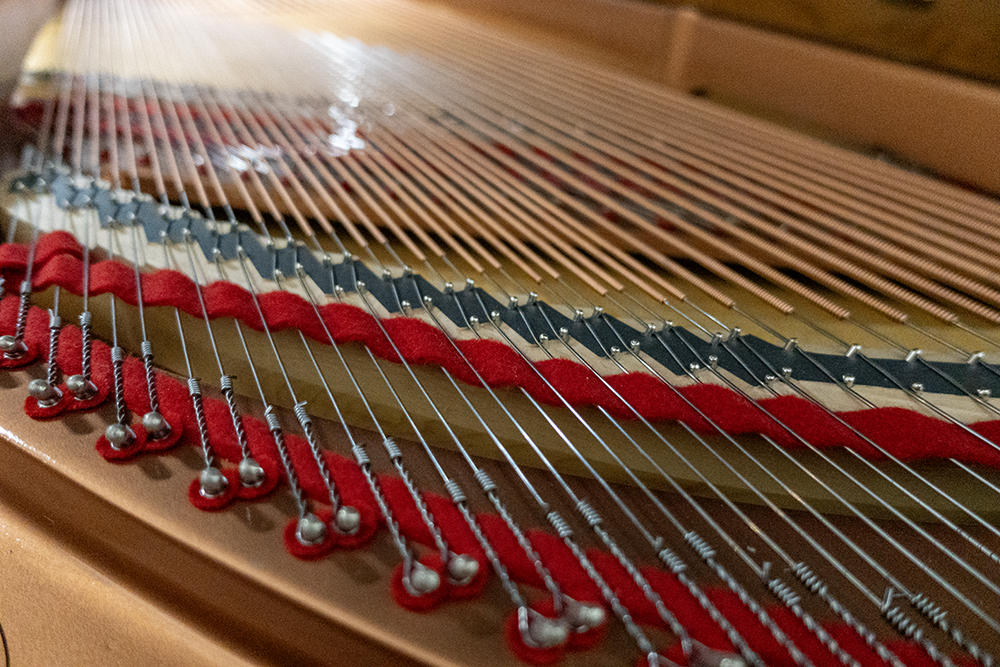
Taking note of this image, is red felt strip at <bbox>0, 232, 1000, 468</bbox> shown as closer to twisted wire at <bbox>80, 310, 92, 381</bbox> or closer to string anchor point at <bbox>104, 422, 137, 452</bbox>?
twisted wire at <bbox>80, 310, 92, 381</bbox>

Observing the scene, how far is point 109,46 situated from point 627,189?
239 cm

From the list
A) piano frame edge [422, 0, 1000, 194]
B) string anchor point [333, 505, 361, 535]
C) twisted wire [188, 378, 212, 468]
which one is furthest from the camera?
piano frame edge [422, 0, 1000, 194]

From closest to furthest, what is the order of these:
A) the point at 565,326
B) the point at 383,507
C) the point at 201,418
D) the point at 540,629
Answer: the point at 540,629
the point at 383,507
the point at 201,418
the point at 565,326

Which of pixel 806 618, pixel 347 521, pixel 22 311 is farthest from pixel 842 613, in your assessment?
pixel 22 311

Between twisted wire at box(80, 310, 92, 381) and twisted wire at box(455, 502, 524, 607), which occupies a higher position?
twisted wire at box(80, 310, 92, 381)

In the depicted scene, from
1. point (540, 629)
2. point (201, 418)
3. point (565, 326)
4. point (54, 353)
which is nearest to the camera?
point (540, 629)

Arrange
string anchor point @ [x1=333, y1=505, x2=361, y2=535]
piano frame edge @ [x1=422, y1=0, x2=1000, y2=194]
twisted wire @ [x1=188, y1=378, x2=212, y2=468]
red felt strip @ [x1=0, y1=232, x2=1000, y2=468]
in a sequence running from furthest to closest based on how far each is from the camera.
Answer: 1. piano frame edge @ [x1=422, y1=0, x2=1000, y2=194]
2. red felt strip @ [x1=0, y1=232, x2=1000, y2=468]
3. twisted wire @ [x1=188, y1=378, x2=212, y2=468]
4. string anchor point @ [x1=333, y1=505, x2=361, y2=535]

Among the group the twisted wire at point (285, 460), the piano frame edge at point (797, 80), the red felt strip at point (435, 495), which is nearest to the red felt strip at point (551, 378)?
the red felt strip at point (435, 495)

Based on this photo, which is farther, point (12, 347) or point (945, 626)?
point (12, 347)

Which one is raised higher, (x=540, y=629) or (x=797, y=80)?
(x=797, y=80)

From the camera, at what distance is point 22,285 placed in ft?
3.99

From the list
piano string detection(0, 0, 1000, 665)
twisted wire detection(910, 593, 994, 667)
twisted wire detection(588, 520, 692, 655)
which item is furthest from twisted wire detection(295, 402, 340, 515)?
twisted wire detection(910, 593, 994, 667)

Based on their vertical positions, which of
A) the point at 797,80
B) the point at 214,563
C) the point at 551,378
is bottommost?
the point at 214,563

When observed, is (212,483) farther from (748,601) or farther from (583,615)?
(748,601)
